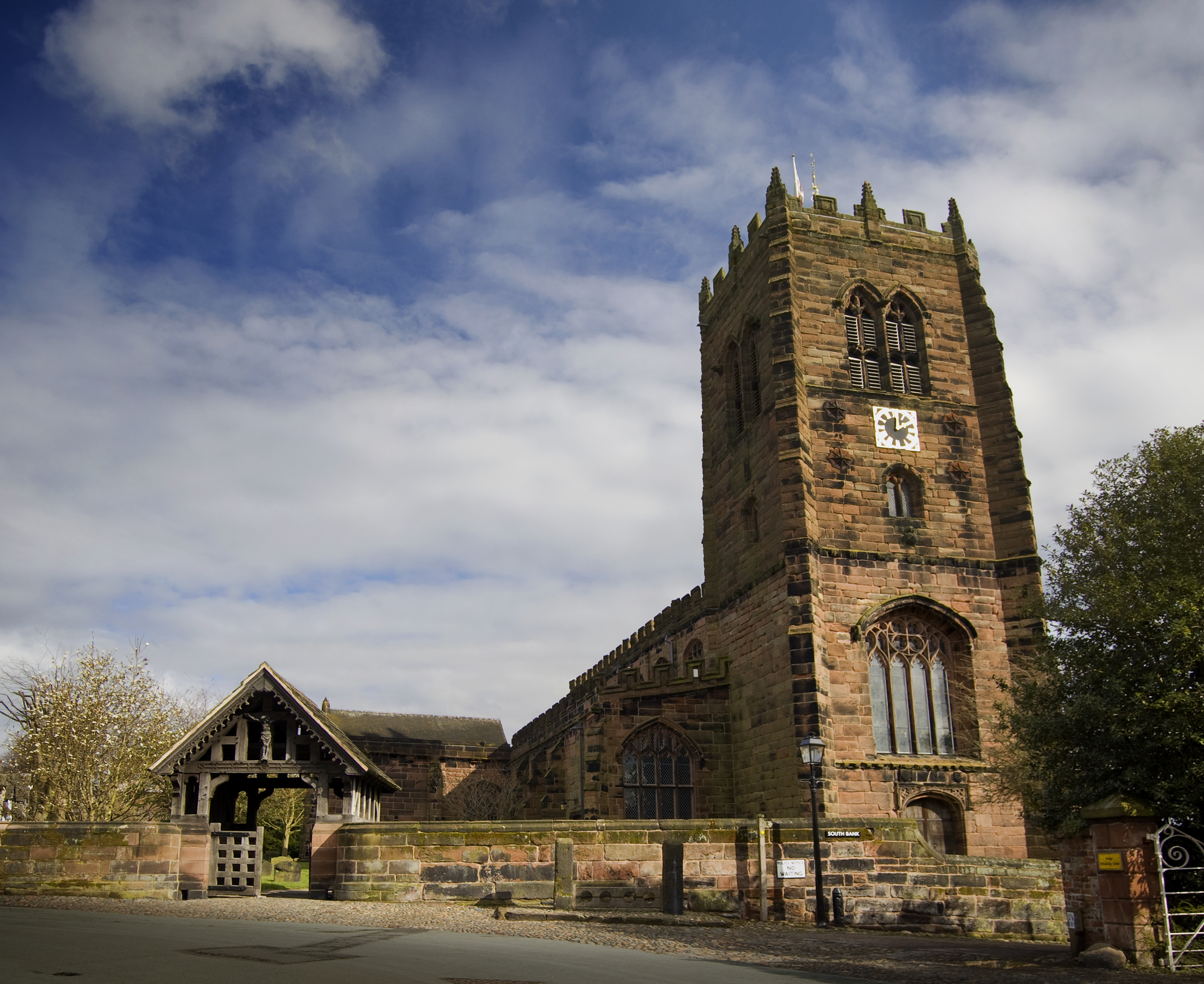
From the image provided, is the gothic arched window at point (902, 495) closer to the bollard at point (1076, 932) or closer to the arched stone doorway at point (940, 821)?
the arched stone doorway at point (940, 821)

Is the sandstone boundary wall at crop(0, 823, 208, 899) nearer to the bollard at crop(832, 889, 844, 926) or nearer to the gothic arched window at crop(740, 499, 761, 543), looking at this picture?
the bollard at crop(832, 889, 844, 926)

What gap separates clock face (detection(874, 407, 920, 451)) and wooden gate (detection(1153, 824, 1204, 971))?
52.2ft

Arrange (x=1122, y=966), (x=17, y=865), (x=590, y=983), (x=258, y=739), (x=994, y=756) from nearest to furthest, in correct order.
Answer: (x=590, y=983), (x=1122, y=966), (x=17, y=865), (x=258, y=739), (x=994, y=756)

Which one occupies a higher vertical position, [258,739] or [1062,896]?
[258,739]

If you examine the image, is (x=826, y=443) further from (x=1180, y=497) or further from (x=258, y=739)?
(x=258, y=739)

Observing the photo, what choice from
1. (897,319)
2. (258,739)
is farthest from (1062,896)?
(897,319)

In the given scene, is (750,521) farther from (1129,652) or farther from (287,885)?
(287,885)

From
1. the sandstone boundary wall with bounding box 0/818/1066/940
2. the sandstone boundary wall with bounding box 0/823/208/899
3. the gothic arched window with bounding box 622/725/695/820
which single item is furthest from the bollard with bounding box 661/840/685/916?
the gothic arched window with bounding box 622/725/695/820

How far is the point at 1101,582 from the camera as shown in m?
15.1

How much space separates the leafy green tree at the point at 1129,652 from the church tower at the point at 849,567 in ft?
24.4

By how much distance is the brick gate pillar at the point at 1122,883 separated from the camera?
11570mm

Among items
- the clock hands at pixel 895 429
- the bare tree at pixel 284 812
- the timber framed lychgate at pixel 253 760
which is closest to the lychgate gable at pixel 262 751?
the timber framed lychgate at pixel 253 760

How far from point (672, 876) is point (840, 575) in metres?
11.5

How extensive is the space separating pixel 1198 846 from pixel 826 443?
15.9 meters
